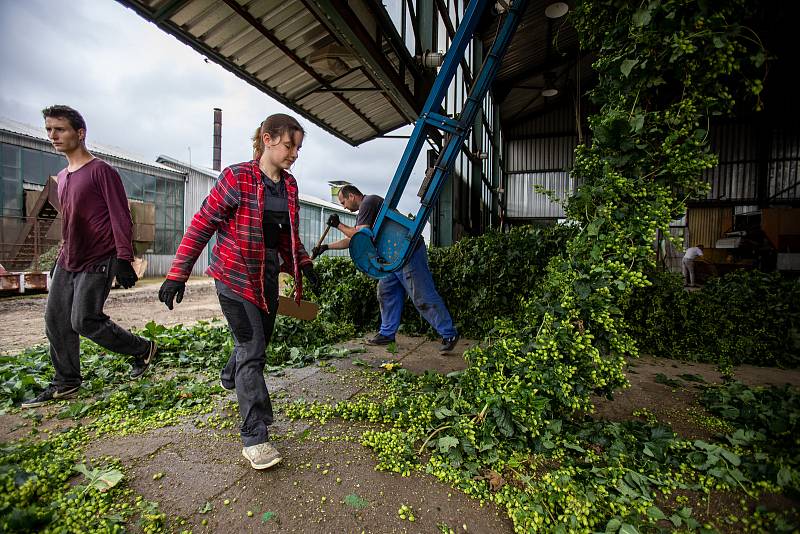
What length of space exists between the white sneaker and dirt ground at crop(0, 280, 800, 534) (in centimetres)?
7

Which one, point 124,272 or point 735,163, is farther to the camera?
point 735,163

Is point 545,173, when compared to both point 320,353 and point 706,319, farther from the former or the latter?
point 320,353

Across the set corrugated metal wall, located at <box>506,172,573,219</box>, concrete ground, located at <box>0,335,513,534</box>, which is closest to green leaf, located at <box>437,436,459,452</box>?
concrete ground, located at <box>0,335,513,534</box>

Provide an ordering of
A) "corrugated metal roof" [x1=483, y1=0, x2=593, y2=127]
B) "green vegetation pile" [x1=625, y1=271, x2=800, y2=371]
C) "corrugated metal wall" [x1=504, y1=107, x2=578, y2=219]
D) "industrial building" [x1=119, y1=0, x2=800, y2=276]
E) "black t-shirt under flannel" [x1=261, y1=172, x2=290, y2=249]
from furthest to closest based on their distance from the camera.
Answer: "corrugated metal wall" [x1=504, y1=107, x2=578, y2=219]
"corrugated metal roof" [x1=483, y1=0, x2=593, y2=127]
"green vegetation pile" [x1=625, y1=271, x2=800, y2=371]
"industrial building" [x1=119, y1=0, x2=800, y2=276]
"black t-shirt under flannel" [x1=261, y1=172, x2=290, y2=249]

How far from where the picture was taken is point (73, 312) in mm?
A: 3174

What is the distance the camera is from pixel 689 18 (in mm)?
2135

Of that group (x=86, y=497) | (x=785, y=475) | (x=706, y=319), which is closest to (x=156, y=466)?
(x=86, y=497)

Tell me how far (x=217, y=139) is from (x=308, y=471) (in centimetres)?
2975

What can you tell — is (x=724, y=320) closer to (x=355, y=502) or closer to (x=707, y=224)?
(x=355, y=502)

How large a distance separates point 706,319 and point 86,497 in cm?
609

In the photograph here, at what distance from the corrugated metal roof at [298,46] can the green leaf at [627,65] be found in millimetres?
2790

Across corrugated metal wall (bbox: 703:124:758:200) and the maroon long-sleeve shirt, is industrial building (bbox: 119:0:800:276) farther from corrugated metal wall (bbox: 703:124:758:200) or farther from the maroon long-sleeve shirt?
the maroon long-sleeve shirt

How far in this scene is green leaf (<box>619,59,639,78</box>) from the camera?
2234 millimetres

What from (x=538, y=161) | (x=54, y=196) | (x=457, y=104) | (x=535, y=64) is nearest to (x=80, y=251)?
(x=457, y=104)
